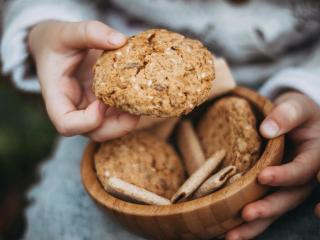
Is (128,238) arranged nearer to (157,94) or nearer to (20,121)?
(157,94)

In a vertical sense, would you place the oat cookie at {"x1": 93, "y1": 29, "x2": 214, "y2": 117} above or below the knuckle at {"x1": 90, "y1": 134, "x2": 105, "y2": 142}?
above

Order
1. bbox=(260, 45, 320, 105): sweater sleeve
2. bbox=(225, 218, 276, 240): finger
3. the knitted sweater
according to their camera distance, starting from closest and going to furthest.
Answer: bbox=(225, 218, 276, 240): finger, bbox=(260, 45, 320, 105): sweater sleeve, the knitted sweater

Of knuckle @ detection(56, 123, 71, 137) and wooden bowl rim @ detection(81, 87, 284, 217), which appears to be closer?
wooden bowl rim @ detection(81, 87, 284, 217)

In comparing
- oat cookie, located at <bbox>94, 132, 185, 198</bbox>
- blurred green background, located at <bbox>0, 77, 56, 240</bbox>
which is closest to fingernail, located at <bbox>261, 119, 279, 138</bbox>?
oat cookie, located at <bbox>94, 132, 185, 198</bbox>

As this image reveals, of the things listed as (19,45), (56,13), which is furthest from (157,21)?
(19,45)

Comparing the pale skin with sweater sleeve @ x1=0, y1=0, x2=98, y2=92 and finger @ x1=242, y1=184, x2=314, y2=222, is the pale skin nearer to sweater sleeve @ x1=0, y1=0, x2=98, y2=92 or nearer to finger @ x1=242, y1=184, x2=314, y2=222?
finger @ x1=242, y1=184, x2=314, y2=222

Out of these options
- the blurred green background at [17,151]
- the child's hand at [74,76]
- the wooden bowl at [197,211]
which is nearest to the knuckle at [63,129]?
the child's hand at [74,76]

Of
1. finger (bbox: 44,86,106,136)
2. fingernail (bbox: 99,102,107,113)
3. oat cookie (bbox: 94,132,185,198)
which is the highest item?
fingernail (bbox: 99,102,107,113)

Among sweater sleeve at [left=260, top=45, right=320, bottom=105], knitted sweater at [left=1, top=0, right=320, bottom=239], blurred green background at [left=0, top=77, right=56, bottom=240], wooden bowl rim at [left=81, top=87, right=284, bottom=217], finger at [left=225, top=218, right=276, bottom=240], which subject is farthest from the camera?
blurred green background at [left=0, top=77, right=56, bottom=240]
